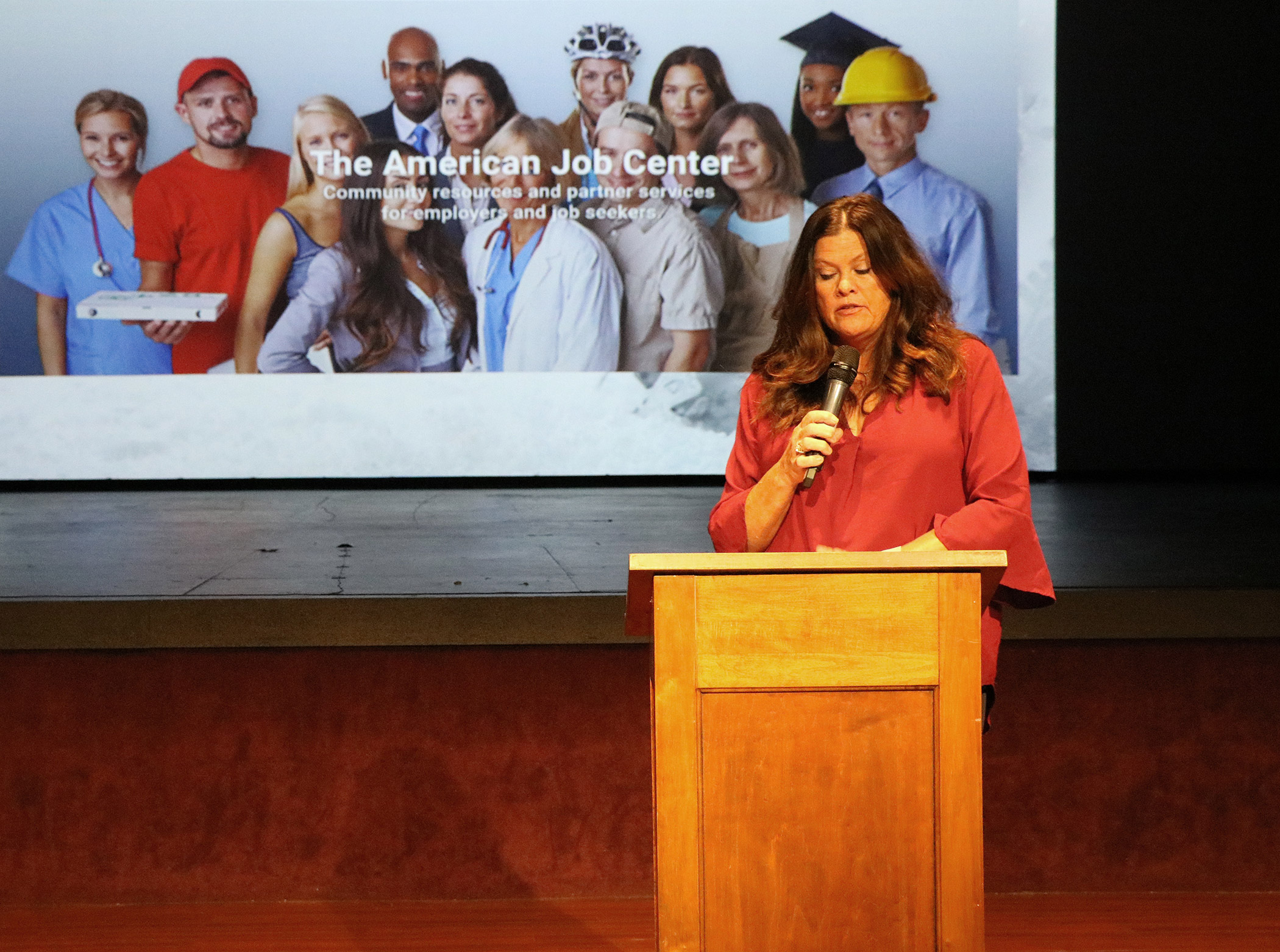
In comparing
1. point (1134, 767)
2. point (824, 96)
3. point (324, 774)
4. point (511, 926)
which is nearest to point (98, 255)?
point (824, 96)

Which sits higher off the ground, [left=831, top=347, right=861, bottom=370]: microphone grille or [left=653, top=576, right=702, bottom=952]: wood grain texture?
[left=831, top=347, right=861, bottom=370]: microphone grille

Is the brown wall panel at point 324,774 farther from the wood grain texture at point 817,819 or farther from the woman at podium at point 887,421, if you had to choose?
the wood grain texture at point 817,819

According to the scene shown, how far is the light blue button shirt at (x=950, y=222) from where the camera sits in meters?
5.12

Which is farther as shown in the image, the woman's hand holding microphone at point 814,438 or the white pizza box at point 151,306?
the white pizza box at point 151,306

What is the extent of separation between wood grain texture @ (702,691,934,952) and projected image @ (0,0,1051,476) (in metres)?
3.99

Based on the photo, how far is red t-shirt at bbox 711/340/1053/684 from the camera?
1389 mm

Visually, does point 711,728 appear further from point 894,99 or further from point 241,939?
point 894,99

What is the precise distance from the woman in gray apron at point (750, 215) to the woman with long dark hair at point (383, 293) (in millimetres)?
1035

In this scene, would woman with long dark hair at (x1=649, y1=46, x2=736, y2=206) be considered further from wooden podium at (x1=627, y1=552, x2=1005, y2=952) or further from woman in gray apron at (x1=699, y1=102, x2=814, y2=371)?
wooden podium at (x1=627, y1=552, x2=1005, y2=952)

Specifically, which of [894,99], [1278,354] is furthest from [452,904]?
[1278,354]

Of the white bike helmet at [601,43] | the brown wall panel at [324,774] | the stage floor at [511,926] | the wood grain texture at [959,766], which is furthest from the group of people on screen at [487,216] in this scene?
the wood grain texture at [959,766]

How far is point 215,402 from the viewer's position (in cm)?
516

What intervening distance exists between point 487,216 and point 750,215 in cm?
105

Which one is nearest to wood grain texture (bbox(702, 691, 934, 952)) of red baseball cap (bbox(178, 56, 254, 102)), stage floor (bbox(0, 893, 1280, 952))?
stage floor (bbox(0, 893, 1280, 952))
